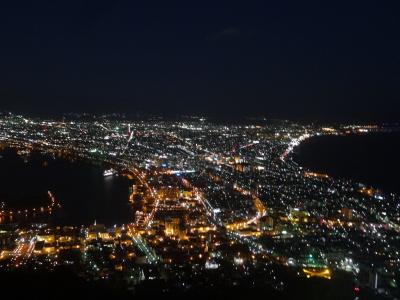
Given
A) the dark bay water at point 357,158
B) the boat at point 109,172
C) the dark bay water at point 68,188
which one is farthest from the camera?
the dark bay water at point 357,158

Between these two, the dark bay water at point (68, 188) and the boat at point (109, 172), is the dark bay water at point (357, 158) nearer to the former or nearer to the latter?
the boat at point (109, 172)

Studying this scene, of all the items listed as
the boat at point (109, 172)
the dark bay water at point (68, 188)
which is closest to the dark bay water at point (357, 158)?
the boat at point (109, 172)

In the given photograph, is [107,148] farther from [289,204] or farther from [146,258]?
[146,258]

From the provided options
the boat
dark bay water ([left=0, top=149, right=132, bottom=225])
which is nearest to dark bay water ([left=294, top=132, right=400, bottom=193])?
the boat

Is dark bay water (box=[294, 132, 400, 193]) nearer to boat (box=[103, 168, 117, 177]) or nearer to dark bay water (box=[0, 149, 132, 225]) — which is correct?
boat (box=[103, 168, 117, 177])

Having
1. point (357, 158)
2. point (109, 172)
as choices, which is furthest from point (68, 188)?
point (357, 158)

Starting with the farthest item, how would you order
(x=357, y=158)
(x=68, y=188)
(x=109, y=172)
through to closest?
(x=357, y=158) → (x=109, y=172) → (x=68, y=188)

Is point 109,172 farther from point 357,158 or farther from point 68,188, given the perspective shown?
point 357,158
